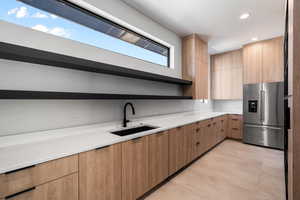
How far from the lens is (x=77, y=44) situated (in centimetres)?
171

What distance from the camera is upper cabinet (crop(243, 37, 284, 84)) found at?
135 inches

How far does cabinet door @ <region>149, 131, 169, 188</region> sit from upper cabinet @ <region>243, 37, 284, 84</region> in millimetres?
3408

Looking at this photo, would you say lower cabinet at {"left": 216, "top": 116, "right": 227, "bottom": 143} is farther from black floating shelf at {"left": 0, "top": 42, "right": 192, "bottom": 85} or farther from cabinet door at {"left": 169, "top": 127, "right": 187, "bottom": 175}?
black floating shelf at {"left": 0, "top": 42, "right": 192, "bottom": 85}

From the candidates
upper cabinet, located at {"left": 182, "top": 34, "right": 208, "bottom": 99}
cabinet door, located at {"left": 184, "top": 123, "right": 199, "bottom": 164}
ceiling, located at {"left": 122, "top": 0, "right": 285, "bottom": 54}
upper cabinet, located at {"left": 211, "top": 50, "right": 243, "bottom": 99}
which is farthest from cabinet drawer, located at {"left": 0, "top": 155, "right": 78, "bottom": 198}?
upper cabinet, located at {"left": 211, "top": 50, "right": 243, "bottom": 99}

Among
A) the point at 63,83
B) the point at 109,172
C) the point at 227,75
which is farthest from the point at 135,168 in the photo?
the point at 227,75

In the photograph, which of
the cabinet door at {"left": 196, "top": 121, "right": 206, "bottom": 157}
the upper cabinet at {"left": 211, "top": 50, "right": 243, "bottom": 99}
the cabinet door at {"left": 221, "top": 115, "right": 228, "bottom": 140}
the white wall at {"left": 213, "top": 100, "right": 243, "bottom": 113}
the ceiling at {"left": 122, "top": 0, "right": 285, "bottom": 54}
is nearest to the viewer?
the ceiling at {"left": 122, "top": 0, "right": 285, "bottom": 54}

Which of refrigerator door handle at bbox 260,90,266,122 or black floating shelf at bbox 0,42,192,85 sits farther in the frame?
refrigerator door handle at bbox 260,90,266,122

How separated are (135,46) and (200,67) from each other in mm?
1855

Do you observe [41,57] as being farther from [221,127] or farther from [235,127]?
[235,127]

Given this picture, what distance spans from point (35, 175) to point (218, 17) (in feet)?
11.4

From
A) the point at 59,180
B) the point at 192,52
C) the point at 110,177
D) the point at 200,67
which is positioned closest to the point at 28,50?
the point at 59,180

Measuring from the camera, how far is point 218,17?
2635 mm

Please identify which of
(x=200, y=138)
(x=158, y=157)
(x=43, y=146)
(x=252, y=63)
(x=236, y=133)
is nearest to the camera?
(x=43, y=146)

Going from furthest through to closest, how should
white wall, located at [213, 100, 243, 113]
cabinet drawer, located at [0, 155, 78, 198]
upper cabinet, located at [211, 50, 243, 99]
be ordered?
white wall, located at [213, 100, 243, 113]
upper cabinet, located at [211, 50, 243, 99]
cabinet drawer, located at [0, 155, 78, 198]
